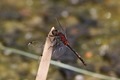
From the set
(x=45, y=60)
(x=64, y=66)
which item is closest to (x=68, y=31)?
(x=64, y=66)

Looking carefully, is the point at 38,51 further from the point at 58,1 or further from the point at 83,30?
the point at 58,1

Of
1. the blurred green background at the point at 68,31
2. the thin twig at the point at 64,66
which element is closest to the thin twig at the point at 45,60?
the blurred green background at the point at 68,31

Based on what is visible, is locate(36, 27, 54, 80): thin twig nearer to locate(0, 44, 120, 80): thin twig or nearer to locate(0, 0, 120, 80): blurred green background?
locate(0, 0, 120, 80): blurred green background

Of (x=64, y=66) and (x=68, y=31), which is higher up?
(x=68, y=31)

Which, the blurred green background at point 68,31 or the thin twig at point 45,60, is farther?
the blurred green background at point 68,31

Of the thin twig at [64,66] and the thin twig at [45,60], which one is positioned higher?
the thin twig at [64,66]

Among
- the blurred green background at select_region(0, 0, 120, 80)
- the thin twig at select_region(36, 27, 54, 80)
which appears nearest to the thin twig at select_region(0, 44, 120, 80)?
the blurred green background at select_region(0, 0, 120, 80)

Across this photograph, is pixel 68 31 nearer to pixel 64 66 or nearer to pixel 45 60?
pixel 64 66

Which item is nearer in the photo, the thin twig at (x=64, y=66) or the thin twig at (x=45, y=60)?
the thin twig at (x=45, y=60)

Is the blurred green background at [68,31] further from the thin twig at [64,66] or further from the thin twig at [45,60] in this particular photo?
the thin twig at [45,60]
